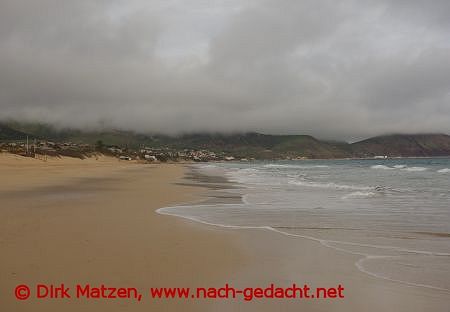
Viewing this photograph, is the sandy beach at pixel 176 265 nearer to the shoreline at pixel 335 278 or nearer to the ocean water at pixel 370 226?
the shoreline at pixel 335 278

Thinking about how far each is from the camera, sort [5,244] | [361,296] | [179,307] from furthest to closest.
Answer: [5,244], [361,296], [179,307]

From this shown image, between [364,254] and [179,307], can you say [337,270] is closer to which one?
[364,254]

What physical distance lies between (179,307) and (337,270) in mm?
2621

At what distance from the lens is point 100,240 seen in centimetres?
743

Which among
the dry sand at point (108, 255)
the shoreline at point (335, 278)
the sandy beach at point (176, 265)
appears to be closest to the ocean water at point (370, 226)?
the shoreline at point (335, 278)

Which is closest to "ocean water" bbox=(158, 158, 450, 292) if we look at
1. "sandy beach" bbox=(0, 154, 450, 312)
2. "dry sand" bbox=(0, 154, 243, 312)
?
"sandy beach" bbox=(0, 154, 450, 312)

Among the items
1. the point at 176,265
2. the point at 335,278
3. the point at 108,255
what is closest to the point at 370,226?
the point at 335,278

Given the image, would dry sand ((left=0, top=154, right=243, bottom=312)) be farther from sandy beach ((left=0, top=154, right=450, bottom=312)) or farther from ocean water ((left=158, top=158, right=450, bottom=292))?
ocean water ((left=158, top=158, right=450, bottom=292))

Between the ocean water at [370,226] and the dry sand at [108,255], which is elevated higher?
the dry sand at [108,255]

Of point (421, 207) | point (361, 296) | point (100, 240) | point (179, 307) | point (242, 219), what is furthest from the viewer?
point (421, 207)

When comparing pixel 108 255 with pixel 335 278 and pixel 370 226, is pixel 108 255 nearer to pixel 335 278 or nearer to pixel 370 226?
pixel 335 278

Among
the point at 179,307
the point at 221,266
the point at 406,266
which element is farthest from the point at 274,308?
the point at 406,266

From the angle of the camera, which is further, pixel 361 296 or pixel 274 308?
pixel 361 296

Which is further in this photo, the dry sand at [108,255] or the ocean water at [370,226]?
the ocean water at [370,226]
